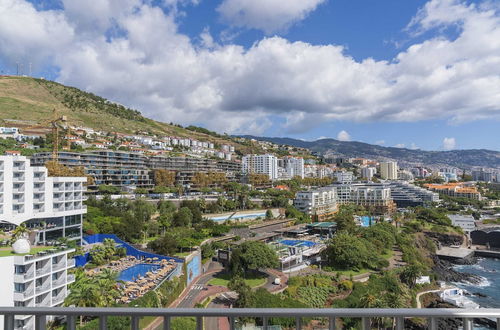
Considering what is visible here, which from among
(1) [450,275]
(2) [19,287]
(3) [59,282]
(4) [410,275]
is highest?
(2) [19,287]

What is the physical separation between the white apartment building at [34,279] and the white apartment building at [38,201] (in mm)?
6145

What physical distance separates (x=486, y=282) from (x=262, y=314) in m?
32.5

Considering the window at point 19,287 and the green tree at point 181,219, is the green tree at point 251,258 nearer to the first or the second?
the green tree at point 181,219

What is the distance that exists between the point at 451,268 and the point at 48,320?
117 ft

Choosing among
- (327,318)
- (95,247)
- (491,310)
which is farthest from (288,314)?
(95,247)

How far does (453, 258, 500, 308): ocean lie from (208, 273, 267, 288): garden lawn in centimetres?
1457

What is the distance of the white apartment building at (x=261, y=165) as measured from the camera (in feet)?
227

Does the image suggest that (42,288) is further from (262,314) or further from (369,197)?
(369,197)

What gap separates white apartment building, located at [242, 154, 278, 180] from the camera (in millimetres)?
69125

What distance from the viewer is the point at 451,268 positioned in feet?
99.3

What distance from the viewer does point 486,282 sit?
2653 centimetres

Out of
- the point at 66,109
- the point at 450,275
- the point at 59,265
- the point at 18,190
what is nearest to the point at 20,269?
the point at 59,265

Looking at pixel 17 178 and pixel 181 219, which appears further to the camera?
pixel 181 219

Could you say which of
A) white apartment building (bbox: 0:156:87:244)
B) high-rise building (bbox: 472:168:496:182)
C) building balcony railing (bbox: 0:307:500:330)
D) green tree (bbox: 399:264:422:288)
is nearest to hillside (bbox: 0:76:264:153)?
white apartment building (bbox: 0:156:87:244)
